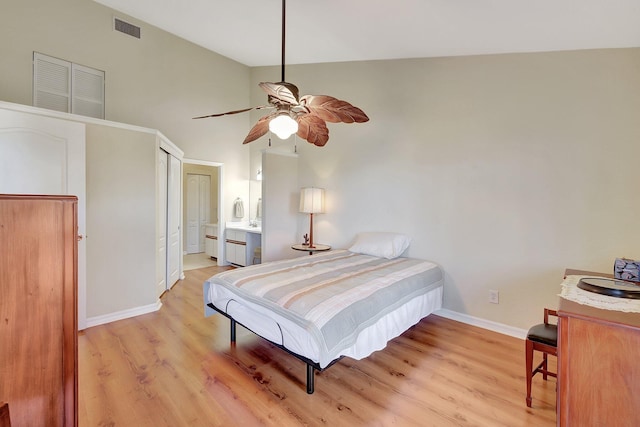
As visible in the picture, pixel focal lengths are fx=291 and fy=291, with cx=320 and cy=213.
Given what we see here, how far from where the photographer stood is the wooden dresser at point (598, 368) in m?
1.10

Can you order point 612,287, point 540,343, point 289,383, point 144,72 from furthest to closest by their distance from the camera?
point 144,72, point 289,383, point 540,343, point 612,287

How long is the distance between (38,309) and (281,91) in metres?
1.69

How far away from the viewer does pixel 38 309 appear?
1080 millimetres

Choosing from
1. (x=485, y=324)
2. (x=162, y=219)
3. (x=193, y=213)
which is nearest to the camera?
(x=485, y=324)

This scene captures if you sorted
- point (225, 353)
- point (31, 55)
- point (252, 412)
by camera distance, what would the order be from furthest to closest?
point (31, 55)
point (225, 353)
point (252, 412)

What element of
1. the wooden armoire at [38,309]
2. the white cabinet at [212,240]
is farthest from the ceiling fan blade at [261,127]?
the white cabinet at [212,240]

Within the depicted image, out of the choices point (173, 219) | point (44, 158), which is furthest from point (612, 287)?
point (173, 219)

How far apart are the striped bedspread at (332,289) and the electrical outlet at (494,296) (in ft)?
1.59

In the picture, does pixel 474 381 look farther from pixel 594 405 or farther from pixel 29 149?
pixel 29 149

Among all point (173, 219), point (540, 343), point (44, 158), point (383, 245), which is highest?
point (44, 158)

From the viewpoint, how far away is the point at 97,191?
296 cm

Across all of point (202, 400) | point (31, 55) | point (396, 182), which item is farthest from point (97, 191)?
point (396, 182)

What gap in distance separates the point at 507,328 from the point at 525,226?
3.30 ft

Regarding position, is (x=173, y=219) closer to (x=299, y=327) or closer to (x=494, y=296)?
(x=299, y=327)
